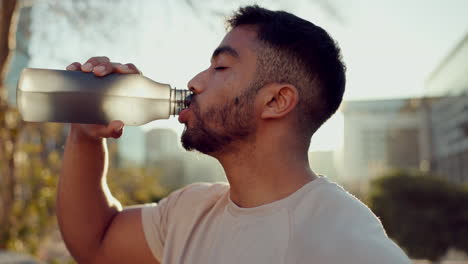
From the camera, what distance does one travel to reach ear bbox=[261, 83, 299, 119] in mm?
1343

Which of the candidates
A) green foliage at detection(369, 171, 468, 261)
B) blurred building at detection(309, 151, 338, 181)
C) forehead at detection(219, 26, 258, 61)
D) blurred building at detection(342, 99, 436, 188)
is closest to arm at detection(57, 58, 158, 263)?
forehead at detection(219, 26, 258, 61)

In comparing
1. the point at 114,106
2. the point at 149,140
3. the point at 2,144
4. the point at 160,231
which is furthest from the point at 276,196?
the point at 149,140

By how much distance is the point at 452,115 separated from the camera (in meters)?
14.9

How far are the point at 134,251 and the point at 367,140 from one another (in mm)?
20865

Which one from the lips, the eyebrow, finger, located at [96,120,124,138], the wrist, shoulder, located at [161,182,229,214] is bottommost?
shoulder, located at [161,182,229,214]

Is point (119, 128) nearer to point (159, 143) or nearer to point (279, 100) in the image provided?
point (279, 100)

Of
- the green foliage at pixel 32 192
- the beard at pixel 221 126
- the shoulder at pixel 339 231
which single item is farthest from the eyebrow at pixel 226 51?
the green foliage at pixel 32 192

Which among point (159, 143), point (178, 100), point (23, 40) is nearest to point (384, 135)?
point (159, 143)

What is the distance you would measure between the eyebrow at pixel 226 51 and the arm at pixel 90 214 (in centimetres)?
40

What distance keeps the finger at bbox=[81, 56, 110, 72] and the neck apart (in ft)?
1.28

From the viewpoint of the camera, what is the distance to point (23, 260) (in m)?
2.77

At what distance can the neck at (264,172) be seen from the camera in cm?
129

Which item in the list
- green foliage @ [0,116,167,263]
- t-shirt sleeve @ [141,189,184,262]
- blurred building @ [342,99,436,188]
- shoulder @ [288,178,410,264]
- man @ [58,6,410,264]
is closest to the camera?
shoulder @ [288,178,410,264]

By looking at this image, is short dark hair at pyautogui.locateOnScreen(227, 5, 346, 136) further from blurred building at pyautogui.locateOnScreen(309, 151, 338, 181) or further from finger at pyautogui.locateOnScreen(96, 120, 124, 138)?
finger at pyautogui.locateOnScreen(96, 120, 124, 138)
